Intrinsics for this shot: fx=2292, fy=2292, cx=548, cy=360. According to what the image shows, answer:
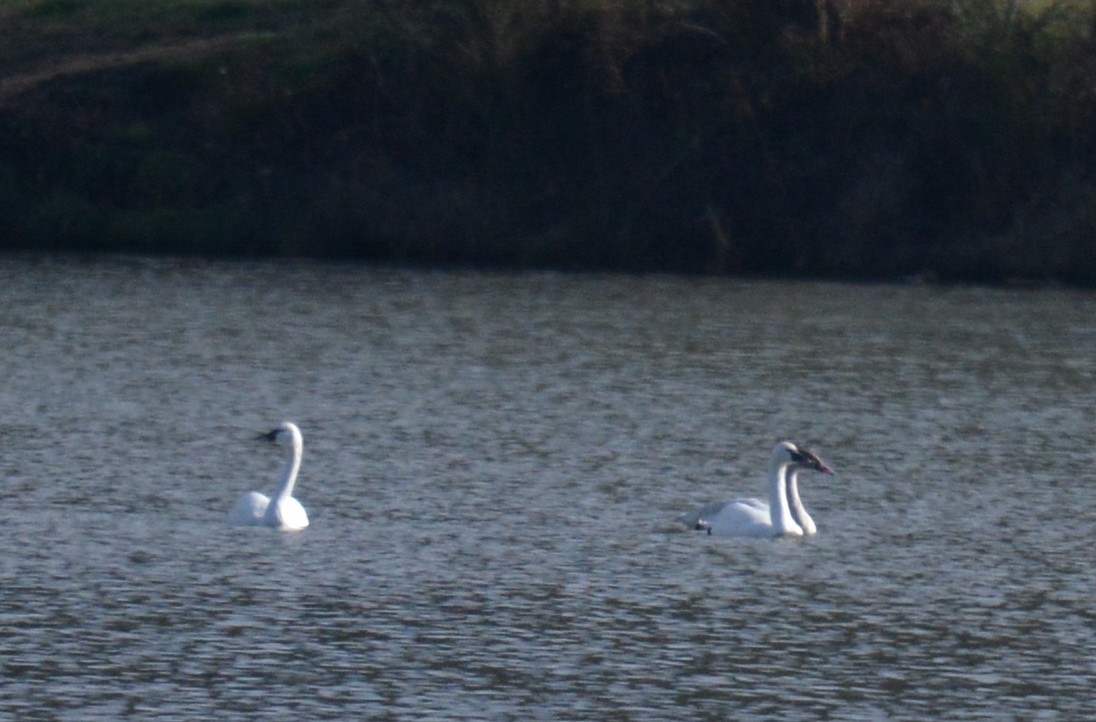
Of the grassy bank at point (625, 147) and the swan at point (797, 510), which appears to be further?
the grassy bank at point (625, 147)

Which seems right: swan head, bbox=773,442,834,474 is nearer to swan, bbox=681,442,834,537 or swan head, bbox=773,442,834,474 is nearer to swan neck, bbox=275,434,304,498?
swan, bbox=681,442,834,537

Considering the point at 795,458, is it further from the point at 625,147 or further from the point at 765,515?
the point at 625,147

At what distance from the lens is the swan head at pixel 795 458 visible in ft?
49.8

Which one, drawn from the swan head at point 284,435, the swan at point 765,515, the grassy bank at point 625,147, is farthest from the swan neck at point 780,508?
the grassy bank at point 625,147

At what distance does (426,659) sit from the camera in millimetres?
11180

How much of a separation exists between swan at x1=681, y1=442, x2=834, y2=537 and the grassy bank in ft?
59.9

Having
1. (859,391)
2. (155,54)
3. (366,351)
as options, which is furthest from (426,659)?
(155,54)

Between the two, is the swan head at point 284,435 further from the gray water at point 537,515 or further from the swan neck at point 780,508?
the swan neck at point 780,508

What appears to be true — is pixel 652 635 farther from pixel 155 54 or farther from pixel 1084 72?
pixel 155 54

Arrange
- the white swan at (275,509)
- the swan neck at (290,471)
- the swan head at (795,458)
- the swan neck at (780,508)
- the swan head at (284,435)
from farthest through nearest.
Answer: the swan head at (284,435) < the swan head at (795,458) < the swan neck at (780,508) < the swan neck at (290,471) < the white swan at (275,509)

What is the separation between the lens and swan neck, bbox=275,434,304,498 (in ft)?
47.8

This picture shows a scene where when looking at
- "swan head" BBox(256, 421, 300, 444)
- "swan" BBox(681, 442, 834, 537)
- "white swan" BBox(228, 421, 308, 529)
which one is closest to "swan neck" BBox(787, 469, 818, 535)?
"swan" BBox(681, 442, 834, 537)

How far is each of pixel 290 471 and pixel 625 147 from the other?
811 inches

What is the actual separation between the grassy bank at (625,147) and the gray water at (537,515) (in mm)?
6071
